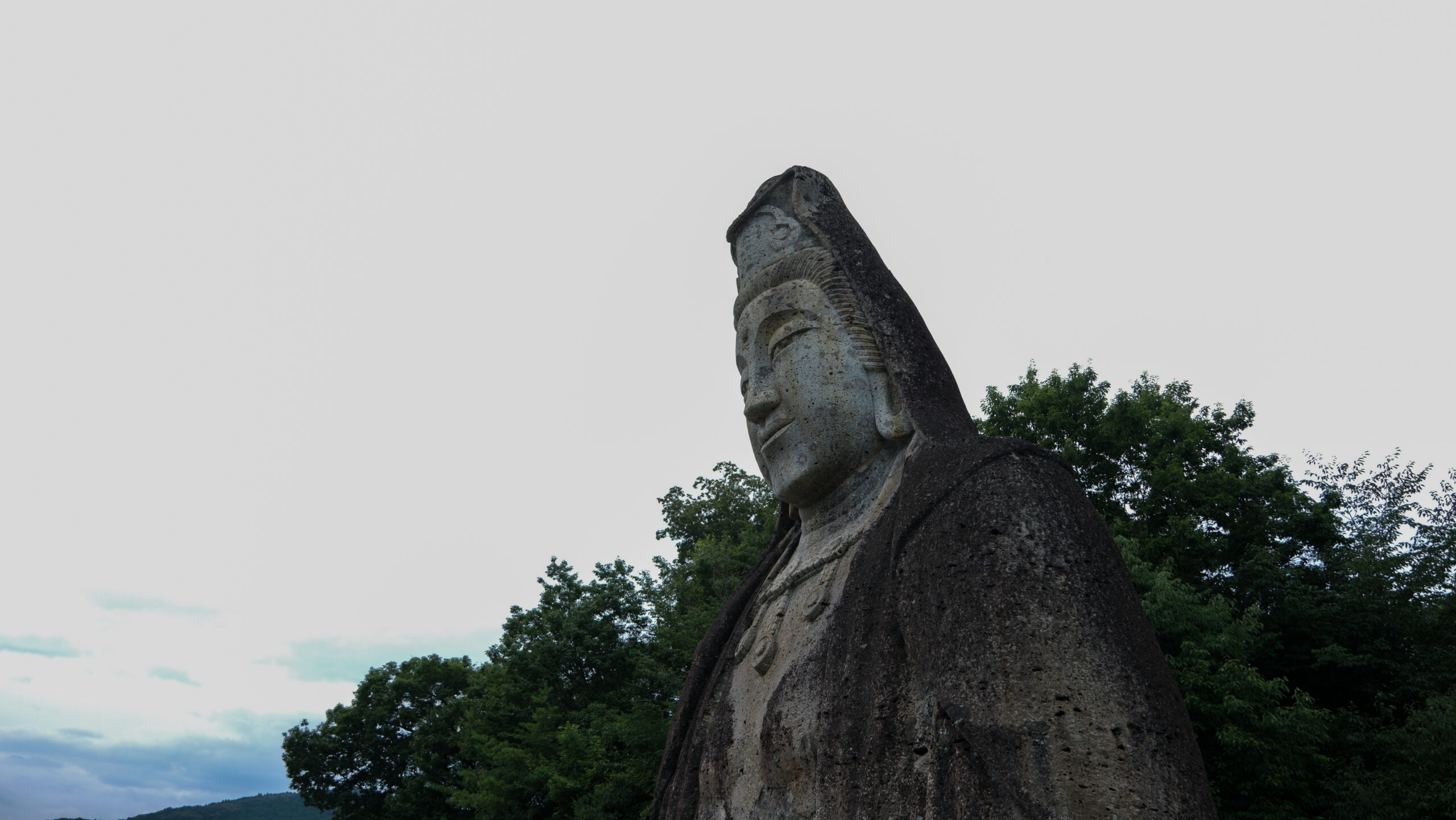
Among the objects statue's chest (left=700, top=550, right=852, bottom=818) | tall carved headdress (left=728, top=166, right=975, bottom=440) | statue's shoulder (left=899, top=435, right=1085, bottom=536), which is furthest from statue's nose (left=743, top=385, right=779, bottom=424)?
statue's shoulder (left=899, top=435, right=1085, bottom=536)

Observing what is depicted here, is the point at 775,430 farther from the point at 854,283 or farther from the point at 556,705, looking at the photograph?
the point at 556,705

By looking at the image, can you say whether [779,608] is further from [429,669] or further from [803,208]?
[429,669]

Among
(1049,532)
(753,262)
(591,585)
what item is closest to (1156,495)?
(591,585)

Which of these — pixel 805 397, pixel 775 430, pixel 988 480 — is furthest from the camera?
pixel 775 430

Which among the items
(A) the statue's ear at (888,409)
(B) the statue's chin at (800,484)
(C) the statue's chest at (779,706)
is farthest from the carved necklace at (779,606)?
(A) the statue's ear at (888,409)

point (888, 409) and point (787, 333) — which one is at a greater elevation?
point (787, 333)

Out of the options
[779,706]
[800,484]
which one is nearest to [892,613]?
[779,706]

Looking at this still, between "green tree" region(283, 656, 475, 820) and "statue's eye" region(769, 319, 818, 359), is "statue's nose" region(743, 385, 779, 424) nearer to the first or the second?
"statue's eye" region(769, 319, 818, 359)

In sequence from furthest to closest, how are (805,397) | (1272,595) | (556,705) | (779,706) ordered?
(556,705)
(1272,595)
(805,397)
(779,706)

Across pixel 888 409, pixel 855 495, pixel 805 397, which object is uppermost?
pixel 805 397

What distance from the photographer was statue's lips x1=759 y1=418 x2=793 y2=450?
5.07m

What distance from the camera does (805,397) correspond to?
197 inches

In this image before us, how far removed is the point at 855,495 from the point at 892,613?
1160mm

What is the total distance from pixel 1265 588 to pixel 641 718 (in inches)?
480
